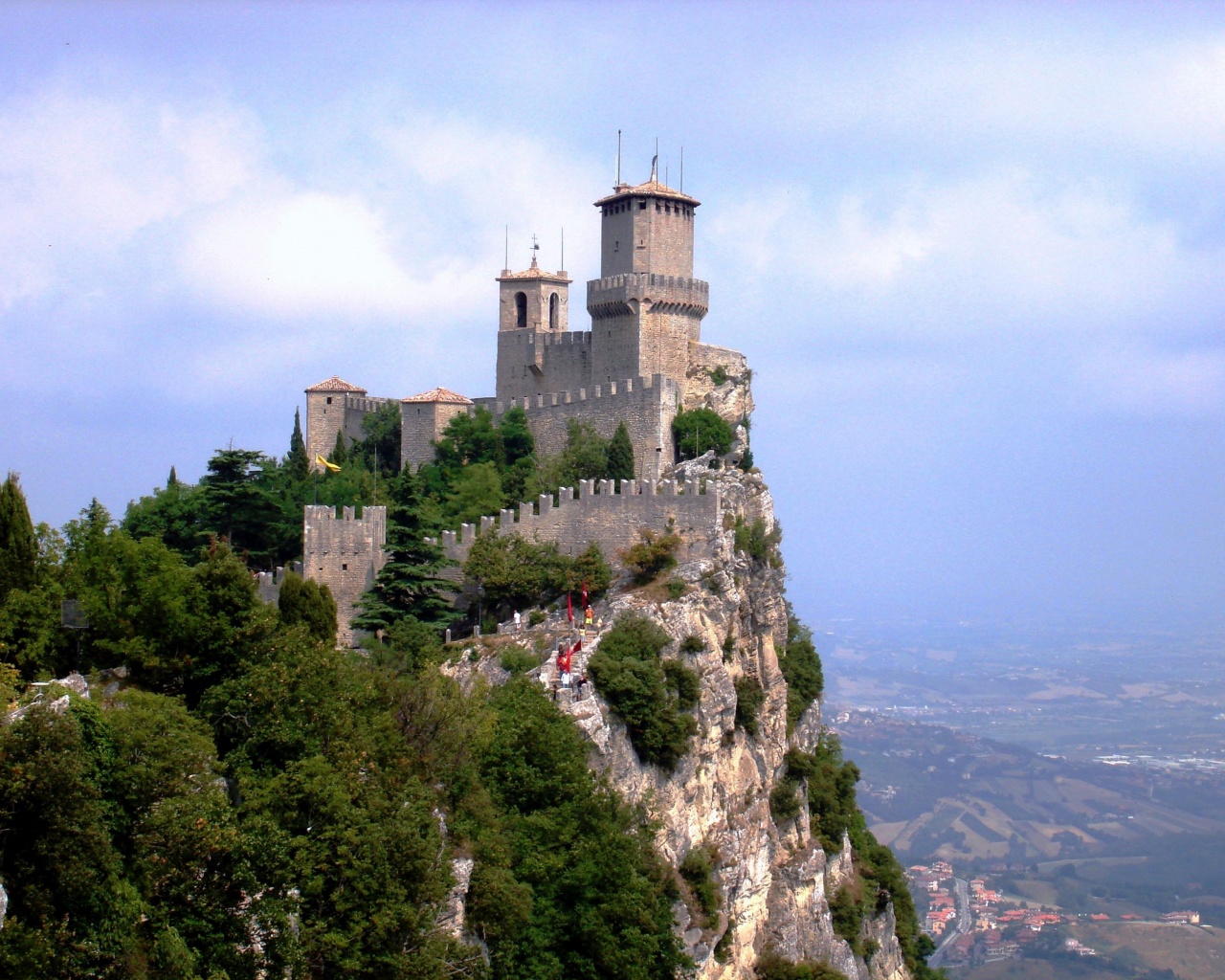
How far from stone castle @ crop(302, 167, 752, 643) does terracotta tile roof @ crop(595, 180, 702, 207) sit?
45 millimetres

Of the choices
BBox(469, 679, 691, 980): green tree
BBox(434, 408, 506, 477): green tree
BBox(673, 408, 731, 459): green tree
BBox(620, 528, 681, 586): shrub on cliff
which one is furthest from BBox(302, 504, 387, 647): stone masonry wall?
BBox(673, 408, 731, 459): green tree

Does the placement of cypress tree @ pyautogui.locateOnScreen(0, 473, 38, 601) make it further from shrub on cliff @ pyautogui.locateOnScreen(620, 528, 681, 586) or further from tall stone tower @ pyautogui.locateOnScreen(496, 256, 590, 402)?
tall stone tower @ pyautogui.locateOnScreen(496, 256, 590, 402)

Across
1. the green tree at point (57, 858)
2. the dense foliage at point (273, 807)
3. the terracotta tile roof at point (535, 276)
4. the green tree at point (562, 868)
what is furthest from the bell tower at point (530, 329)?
the green tree at point (57, 858)

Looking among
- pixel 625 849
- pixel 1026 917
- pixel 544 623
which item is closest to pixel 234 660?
pixel 625 849

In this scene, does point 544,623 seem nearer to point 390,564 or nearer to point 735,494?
point 390,564

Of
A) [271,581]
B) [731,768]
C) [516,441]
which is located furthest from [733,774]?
[516,441]

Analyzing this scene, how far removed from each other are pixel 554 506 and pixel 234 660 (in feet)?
50.9

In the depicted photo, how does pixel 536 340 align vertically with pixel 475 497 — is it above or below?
above

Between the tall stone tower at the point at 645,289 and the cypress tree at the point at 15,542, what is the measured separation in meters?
24.0

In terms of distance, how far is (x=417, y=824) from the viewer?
32500 millimetres

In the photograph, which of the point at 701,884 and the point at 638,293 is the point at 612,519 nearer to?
the point at 701,884

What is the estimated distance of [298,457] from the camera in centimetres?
6175

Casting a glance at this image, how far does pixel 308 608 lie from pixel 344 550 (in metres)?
8.32

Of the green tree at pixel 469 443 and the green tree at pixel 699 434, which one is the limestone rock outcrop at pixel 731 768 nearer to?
the green tree at pixel 699 434
